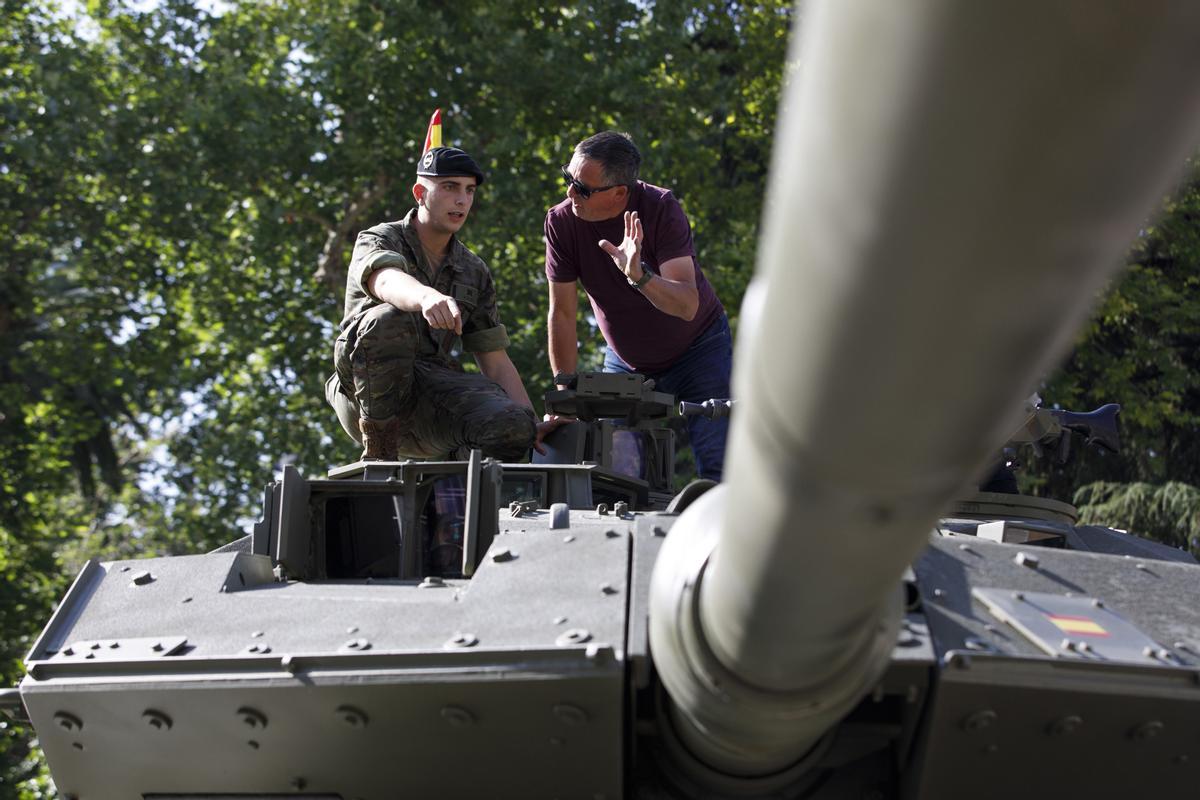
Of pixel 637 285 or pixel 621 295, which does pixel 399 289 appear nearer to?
pixel 637 285

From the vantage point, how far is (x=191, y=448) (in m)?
20.9

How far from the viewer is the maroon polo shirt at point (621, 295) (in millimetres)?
7520

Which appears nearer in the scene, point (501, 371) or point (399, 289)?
point (399, 289)

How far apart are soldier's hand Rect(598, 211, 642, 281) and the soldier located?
2.31 feet

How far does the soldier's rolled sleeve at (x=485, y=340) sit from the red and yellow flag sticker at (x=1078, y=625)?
3.87m

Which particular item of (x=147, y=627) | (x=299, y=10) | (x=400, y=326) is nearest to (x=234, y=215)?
(x=299, y=10)

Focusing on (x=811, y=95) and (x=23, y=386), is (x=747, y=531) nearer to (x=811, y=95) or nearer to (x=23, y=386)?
(x=811, y=95)

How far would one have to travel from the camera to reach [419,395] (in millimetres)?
6594

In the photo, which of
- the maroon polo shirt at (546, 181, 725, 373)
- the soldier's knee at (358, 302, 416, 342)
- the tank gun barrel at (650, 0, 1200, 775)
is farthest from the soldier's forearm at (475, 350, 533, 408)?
the tank gun barrel at (650, 0, 1200, 775)

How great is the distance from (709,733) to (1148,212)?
1953 millimetres

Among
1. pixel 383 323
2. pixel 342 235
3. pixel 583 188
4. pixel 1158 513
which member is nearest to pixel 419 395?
pixel 383 323

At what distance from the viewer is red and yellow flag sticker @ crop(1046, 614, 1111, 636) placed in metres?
3.90

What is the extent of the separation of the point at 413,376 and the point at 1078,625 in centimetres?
337

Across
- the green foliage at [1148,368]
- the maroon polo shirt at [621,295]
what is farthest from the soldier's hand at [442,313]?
the green foliage at [1148,368]
